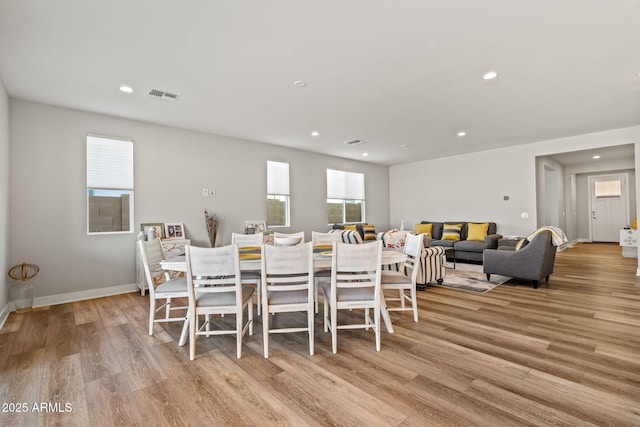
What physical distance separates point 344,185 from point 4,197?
6.41 metres

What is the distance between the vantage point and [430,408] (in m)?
1.77

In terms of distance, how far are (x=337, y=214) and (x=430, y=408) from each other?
636cm

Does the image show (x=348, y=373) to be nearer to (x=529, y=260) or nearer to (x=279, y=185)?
(x=529, y=260)

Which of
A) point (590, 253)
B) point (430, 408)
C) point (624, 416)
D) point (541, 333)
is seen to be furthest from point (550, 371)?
point (590, 253)

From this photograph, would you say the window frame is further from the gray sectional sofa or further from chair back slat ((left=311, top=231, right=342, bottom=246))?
the gray sectional sofa

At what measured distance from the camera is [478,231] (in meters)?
7.04

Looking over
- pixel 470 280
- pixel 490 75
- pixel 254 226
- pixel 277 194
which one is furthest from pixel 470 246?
pixel 254 226

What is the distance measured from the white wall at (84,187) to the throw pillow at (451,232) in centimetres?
442

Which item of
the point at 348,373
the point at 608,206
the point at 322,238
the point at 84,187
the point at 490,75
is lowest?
the point at 348,373

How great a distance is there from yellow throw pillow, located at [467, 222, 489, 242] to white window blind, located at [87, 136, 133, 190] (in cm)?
707

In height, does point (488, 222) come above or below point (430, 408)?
above

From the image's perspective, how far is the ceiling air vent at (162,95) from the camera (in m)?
3.73

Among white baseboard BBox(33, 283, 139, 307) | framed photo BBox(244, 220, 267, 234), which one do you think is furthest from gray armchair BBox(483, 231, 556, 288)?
white baseboard BBox(33, 283, 139, 307)

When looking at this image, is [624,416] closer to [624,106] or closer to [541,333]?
[541,333]
